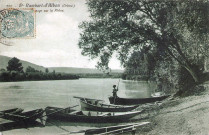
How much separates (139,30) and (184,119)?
373 cm

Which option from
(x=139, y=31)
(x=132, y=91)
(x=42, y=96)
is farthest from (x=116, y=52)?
(x=132, y=91)

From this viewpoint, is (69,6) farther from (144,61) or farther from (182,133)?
(182,133)

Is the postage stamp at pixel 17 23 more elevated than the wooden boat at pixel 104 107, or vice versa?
the postage stamp at pixel 17 23

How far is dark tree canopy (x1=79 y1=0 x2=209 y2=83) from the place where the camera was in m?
7.88

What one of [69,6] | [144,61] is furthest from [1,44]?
[144,61]

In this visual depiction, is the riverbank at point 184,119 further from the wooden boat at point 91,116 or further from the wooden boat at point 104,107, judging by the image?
the wooden boat at point 104,107

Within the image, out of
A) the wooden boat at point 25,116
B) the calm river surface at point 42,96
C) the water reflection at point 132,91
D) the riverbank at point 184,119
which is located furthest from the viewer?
the water reflection at point 132,91

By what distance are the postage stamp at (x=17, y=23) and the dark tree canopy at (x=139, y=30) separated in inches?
67.5

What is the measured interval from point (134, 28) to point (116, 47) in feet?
3.30

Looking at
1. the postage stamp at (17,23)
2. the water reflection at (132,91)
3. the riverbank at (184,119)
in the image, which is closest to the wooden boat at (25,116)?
the postage stamp at (17,23)

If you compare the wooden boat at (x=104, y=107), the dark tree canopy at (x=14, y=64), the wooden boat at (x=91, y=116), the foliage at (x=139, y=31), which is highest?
the foliage at (x=139, y=31)

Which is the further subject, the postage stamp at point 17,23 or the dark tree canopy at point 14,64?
the dark tree canopy at point 14,64

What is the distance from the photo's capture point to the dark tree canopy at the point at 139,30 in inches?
310

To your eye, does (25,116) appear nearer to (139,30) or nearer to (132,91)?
(139,30)
